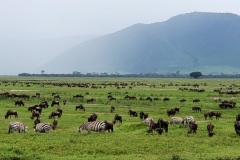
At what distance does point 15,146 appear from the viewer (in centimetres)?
2211

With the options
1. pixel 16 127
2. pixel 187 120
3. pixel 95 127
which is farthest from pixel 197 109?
pixel 16 127

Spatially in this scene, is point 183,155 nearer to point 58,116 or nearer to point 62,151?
point 62,151

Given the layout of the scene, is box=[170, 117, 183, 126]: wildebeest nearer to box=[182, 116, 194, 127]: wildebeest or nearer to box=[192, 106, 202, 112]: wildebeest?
box=[182, 116, 194, 127]: wildebeest

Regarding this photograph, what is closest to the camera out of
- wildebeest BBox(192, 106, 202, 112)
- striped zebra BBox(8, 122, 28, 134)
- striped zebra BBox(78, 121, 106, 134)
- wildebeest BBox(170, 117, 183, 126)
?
striped zebra BBox(78, 121, 106, 134)

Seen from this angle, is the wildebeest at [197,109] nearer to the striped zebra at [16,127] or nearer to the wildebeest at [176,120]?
the wildebeest at [176,120]

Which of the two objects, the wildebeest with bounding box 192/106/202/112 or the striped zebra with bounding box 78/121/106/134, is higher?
the striped zebra with bounding box 78/121/106/134

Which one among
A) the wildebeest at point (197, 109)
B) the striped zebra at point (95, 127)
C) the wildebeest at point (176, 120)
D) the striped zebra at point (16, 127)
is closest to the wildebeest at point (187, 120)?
the wildebeest at point (176, 120)

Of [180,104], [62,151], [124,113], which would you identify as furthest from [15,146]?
[180,104]

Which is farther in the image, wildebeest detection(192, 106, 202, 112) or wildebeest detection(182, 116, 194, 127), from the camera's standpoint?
wildebeest detection(192, 106, 202, 112)

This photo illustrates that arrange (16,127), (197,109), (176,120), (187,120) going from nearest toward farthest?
1. (16,127)
2. (187,120)
3. (176,120)
4. (197,109)

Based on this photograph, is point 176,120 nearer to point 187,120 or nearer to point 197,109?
point 187,120

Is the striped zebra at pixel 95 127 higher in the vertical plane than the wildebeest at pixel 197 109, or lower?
higher

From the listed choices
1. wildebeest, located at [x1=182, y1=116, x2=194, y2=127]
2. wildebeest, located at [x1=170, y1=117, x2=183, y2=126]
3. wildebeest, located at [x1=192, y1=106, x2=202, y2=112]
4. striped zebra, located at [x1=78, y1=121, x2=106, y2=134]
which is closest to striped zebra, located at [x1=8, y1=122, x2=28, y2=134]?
striped zebra, located at [x1=78, y1=121, x2=106, y2=134]

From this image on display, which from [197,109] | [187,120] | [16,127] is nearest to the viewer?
[16,127]
